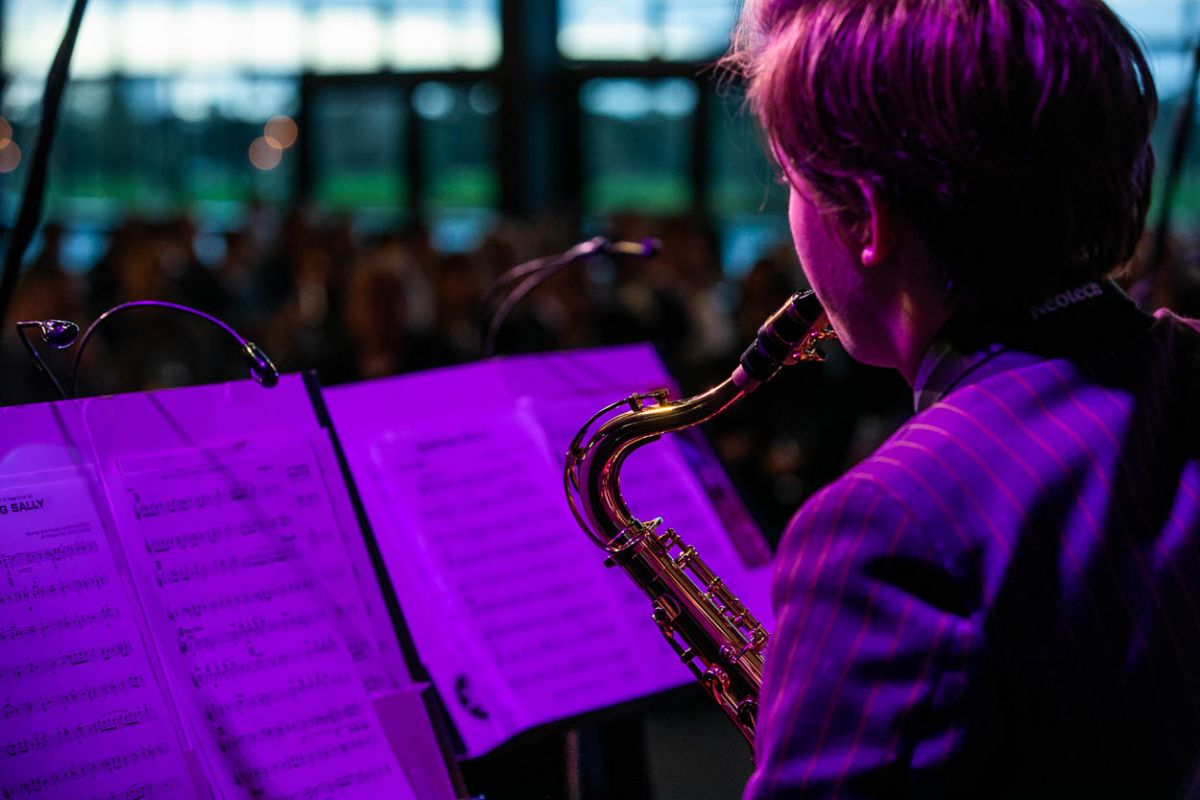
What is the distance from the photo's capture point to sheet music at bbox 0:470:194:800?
3.59ft

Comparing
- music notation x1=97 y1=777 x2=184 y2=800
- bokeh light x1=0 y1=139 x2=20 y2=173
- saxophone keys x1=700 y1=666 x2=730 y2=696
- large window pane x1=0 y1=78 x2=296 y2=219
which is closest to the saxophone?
saxophone keys x1=700 y1=666 x2=730 y2=696

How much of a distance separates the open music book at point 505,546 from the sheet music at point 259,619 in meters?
0.12

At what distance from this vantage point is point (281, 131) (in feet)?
31.1

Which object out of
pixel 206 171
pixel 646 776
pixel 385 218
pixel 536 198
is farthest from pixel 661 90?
pixel 646 776

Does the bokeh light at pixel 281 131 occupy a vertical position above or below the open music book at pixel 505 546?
below

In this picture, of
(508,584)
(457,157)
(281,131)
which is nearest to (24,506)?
(508,584)

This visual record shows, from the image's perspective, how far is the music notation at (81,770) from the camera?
42.3 inches

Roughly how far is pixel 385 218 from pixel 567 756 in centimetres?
798

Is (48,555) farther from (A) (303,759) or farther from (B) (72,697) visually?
(A) (303,759)

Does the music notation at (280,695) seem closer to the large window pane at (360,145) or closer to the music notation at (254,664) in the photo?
the music notation at (254,664)

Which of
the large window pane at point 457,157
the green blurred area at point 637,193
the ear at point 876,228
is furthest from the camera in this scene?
the large window pane at point 457,157

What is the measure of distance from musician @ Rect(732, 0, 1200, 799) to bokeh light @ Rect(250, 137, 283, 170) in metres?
9.05

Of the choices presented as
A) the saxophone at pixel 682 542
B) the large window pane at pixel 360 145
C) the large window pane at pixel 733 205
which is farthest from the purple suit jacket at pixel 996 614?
the large window pane at pixel 360 145

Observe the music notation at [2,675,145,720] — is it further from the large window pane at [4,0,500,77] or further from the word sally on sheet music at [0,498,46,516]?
the large window pane at [4,0,500,77]
